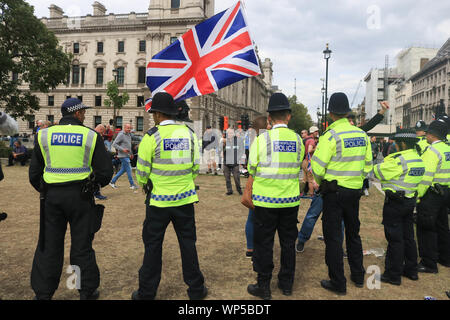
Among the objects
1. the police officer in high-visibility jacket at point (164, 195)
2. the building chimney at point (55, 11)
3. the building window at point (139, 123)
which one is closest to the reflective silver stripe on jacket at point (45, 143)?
the police officer in high-visibility jacket at point (164, 195)

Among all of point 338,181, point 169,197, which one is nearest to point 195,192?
point 169,197

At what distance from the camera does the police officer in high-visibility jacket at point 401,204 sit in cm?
416

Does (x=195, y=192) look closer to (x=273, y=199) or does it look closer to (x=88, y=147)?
(x=273, y=199)

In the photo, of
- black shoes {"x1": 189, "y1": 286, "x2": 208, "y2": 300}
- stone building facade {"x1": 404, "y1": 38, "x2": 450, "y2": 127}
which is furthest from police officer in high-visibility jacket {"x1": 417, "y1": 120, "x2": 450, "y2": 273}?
stone building facade {"x1": 404, "y1": 38, "x2": 450, "y2": 127}

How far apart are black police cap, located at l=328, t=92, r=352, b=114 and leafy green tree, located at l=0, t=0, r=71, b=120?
2668 cm

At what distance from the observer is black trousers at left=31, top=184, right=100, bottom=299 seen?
335cm

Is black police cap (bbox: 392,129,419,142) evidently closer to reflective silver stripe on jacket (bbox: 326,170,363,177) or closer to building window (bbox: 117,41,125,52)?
reflective silver stripe on jacket (bbox: 326,170,363,177)

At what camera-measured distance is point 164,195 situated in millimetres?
3459

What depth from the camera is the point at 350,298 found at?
12.3 ft

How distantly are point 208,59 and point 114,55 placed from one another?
186 feet

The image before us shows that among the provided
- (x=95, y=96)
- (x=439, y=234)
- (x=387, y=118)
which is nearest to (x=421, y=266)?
(x=439, y=234)

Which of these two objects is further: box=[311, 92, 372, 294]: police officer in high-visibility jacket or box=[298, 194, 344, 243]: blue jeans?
box=[298, 194, 344, 243]: blue jeans

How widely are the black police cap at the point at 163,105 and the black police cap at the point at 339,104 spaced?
1856 millimetres
